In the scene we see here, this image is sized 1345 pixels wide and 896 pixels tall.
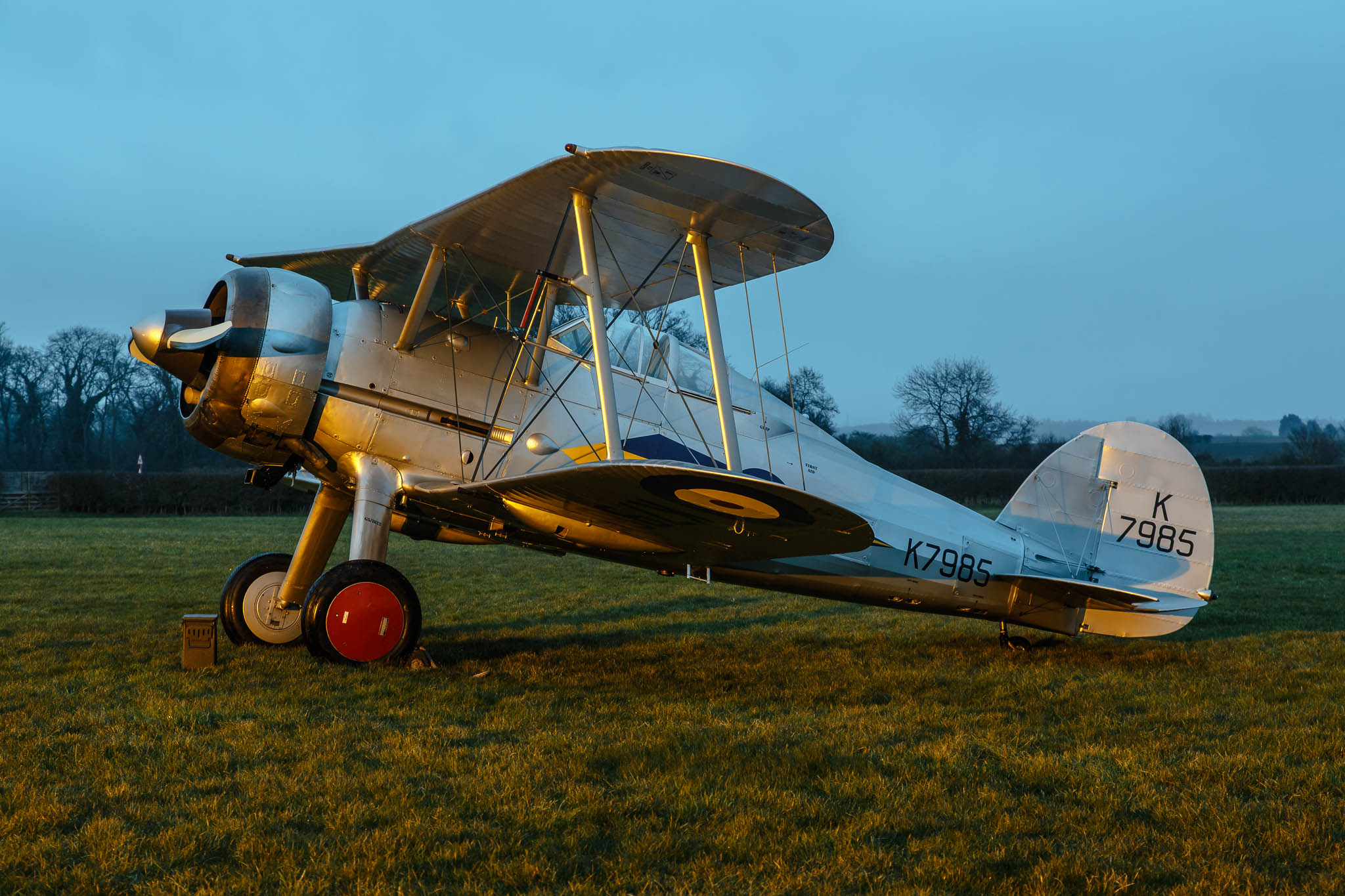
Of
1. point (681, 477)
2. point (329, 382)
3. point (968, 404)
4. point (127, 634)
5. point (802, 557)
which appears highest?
point (968, 404)

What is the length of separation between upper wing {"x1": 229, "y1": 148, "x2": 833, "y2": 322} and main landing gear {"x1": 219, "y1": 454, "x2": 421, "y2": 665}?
165cm

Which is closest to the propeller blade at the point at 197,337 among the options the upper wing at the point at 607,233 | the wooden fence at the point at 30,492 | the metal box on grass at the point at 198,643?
the upper wing at the point at 607,233

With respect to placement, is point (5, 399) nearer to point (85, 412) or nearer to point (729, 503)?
point (85, 412)

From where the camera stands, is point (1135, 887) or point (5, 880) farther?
point (1135, 887)

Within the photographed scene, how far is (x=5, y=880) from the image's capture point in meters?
2.66

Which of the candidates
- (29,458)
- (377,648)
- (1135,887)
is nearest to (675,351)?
(377,648)

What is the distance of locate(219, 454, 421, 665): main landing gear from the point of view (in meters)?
5.72

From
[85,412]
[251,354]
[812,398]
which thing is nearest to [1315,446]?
[812,398]

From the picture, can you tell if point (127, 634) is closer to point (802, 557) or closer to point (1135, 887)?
point (802, 557)

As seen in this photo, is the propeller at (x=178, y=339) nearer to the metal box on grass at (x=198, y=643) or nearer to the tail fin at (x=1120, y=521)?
the metal box on grass at (x=198, y=643)

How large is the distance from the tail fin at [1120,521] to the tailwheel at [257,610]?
5863mm

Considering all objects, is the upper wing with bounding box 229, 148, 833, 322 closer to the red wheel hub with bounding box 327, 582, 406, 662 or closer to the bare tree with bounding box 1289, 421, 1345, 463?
the red wheel hub with bounding box 327, 582, 406, 662

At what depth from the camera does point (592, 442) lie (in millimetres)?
6641

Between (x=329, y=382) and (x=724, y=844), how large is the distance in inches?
170
